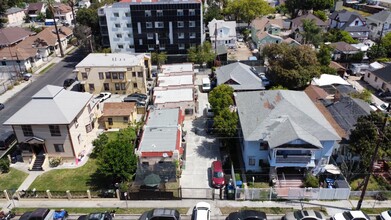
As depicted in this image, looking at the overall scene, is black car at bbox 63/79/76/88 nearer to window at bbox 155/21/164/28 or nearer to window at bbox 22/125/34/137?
window at bbox 155/21/164/28

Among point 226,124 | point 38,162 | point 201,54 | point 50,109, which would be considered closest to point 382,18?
point 201,54

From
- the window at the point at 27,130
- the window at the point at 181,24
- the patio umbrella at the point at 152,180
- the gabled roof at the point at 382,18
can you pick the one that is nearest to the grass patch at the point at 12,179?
the window at the point at 27,130

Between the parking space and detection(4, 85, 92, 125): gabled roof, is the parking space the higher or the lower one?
the lower one

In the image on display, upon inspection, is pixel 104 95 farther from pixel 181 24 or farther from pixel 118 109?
pixel 181 24

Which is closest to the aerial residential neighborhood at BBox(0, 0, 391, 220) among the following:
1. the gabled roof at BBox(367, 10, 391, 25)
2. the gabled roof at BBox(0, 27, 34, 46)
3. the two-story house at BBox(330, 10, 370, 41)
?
the gabled roof at BBox(0, 27, 34, 46)

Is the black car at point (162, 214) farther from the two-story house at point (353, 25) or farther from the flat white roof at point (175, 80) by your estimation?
the two-story house at point (353, 25)

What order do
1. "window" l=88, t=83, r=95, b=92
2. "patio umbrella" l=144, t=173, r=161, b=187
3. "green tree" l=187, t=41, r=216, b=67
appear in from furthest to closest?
"green tree" l=187, t=41, r=216, b=67 → "window" l=88, t=83, r=95, b=92 → "patio umbrella" l=144, t=173, r=161, b=187
